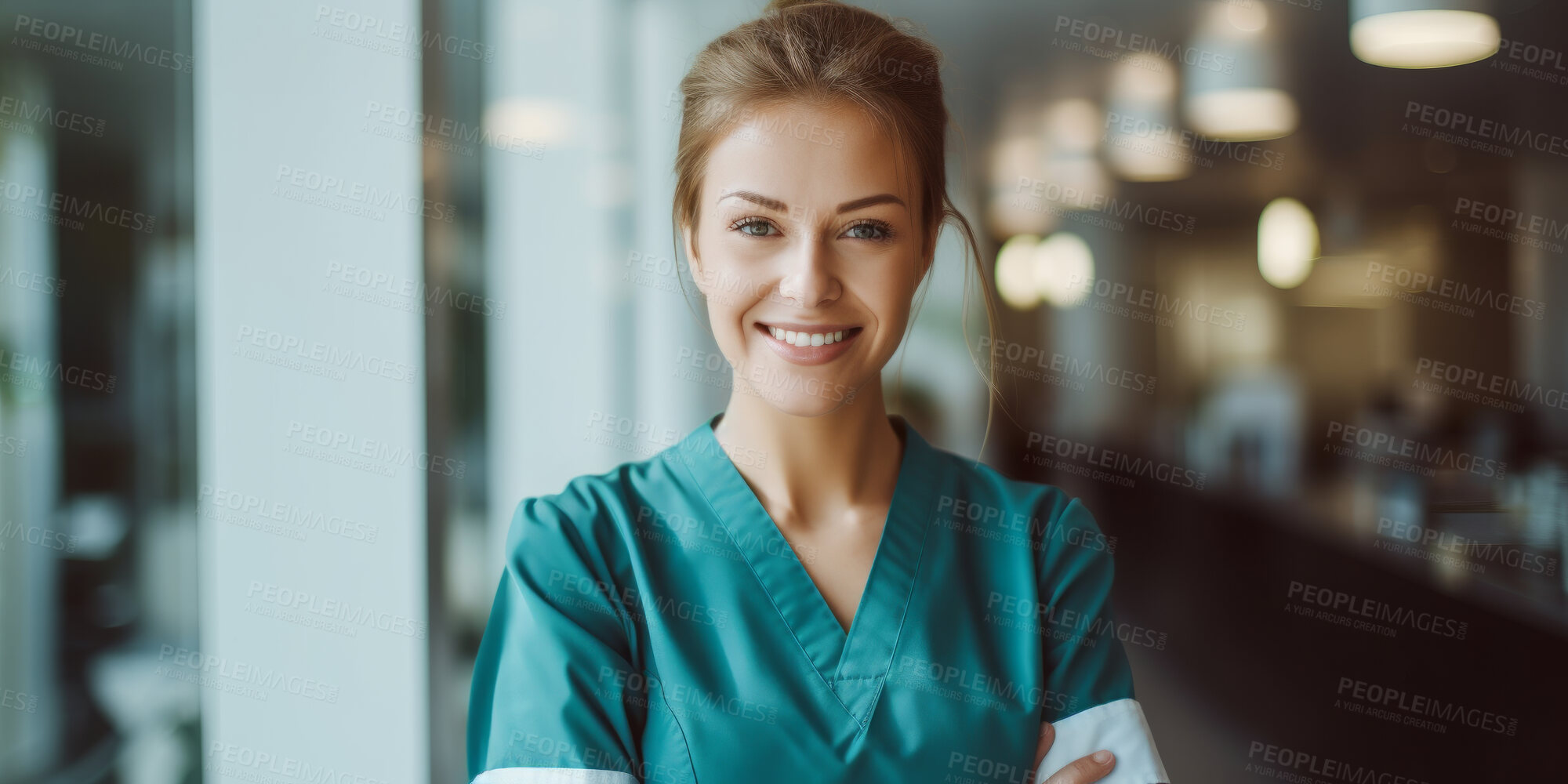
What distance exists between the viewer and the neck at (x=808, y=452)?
1.13m

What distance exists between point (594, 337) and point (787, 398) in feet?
6.95

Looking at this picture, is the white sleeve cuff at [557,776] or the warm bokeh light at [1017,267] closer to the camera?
the white sleeve cuff at [557,776]

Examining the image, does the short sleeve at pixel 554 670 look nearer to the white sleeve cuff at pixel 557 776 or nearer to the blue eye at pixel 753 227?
the white sleeve cuff at pixel 557 776

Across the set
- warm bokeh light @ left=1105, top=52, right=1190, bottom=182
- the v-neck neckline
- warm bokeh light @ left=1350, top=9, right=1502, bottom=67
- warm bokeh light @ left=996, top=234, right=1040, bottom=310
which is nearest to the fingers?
the v-neck neckline

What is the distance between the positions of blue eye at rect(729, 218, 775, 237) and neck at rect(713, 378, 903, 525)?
171mm

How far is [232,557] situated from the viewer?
4.44 ft

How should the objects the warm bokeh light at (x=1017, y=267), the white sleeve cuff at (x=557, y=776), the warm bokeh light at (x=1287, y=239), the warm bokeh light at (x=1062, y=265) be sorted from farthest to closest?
the warm bokeh light at (x=1017, y=267)
the warm bokeh light at (x=1062, y=265)
the warm bokeh light at (x=1287, y=239)
the white sleeve cuff at (x=557, y=776)

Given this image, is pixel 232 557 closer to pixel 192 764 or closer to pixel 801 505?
pixel 192 764

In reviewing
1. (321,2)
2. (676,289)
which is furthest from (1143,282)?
(321,2)

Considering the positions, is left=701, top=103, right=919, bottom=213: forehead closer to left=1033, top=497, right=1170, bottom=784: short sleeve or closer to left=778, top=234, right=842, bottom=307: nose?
left=778, top=234, right=842, bottom=307: nose

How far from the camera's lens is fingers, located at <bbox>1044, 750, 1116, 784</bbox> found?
1.02 meters

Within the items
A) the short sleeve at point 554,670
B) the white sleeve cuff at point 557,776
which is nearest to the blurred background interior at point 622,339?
the short sleeve at point 554,670

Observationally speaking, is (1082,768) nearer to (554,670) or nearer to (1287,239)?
(554,670)

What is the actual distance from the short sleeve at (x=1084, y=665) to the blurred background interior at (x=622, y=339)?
0.26 metres
